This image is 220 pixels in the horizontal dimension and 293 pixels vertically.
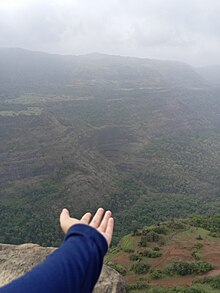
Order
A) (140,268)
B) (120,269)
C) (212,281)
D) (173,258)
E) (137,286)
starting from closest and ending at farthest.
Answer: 1. (212,281)
2. (137,286)
3. (120,269)
4. (140,268)
5. (173,258)

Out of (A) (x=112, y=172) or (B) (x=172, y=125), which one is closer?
(A) (x=112, y=172)

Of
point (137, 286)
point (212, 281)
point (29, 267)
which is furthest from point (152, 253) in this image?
point (29, 267)

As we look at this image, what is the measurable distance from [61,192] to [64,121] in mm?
43577

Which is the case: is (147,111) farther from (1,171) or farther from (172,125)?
(1,171)

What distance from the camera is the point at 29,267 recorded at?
8.66 m

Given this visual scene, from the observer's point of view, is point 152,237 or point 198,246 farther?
point 152,237

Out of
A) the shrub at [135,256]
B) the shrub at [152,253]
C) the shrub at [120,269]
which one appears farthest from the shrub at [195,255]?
the shrub at [120,269]

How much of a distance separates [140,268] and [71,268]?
2217cm

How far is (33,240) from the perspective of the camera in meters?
57.6

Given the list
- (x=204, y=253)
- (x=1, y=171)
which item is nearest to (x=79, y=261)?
(x=204, y=253)

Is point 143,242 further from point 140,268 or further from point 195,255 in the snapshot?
point 140,268

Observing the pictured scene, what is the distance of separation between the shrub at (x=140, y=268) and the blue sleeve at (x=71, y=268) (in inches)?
850

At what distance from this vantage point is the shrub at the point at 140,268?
22.9m

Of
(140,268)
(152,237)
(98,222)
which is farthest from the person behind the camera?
(152,237)
